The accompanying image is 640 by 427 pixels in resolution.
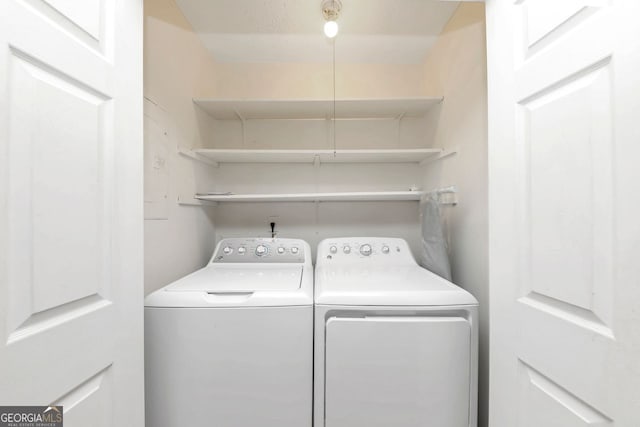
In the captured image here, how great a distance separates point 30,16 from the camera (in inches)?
21.8

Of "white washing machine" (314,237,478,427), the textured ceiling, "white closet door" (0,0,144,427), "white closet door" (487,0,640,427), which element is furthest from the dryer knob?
the textured ceiling

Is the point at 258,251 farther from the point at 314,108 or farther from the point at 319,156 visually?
the point at 314,108

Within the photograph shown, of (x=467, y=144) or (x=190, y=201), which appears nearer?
(x=467, y=144)

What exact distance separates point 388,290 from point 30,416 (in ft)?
3.74

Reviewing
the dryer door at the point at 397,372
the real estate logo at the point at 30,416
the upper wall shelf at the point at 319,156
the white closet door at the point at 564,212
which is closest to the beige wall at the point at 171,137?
the upper wall shelf at the point at 319,156

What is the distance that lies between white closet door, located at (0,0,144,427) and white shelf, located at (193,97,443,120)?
3.01 feet

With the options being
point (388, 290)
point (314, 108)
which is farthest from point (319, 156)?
point (388, 290)

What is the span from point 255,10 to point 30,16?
4.17 feet

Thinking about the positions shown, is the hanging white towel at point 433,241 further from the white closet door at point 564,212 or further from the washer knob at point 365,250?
the white closet door at point 564,212

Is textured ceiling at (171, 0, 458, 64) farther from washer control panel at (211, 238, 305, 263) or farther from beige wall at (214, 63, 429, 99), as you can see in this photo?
washer control panel at (211, 238, 305, 263)

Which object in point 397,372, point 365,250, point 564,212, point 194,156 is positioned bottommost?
point 397,372

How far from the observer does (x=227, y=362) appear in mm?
1076

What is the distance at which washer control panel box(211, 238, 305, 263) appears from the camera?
1.70m

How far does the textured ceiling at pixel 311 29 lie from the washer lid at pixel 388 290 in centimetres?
157
